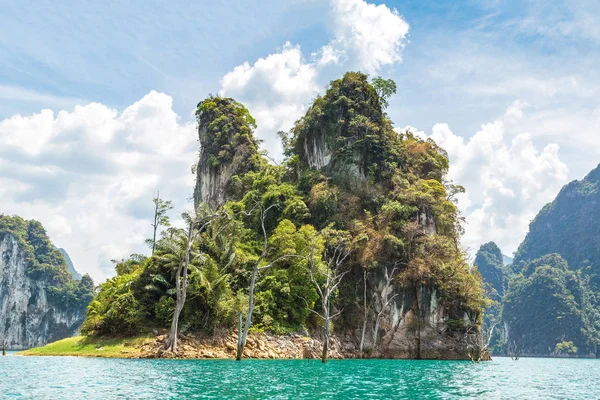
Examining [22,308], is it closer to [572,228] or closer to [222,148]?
[222,148]

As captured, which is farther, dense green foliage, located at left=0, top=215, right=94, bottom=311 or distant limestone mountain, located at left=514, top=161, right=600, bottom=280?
distant limestone mountain, located at left=514, top=161, right=600, bottom=280

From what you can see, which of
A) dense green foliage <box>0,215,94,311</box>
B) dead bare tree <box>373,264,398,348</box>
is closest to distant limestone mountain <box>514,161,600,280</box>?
dead bare tree <box>373,264,398,348</box>

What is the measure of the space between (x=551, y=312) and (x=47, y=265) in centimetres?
12724

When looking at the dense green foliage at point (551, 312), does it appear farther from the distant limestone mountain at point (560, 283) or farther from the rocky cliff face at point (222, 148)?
the rocky cliff face at point (222, 148)

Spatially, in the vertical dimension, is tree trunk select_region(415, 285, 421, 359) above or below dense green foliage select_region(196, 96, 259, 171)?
below

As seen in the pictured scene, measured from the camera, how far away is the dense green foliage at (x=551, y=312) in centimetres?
11462

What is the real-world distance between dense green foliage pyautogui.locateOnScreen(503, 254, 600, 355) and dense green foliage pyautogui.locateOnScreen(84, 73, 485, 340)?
78.3m

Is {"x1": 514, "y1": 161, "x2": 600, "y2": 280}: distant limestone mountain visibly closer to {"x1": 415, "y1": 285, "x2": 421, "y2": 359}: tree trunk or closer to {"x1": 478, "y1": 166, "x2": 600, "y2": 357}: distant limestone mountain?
{"x1": 478, "y1": 166, "x2": 600, "y2": 357}: distant limestone mountain

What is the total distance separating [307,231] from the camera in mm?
46594

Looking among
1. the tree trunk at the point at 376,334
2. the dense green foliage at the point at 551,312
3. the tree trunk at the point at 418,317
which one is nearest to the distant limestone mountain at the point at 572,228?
the dense green foliage at the point at 551,312

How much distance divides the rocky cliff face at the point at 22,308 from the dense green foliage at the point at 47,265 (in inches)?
41.4

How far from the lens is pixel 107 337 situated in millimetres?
34656

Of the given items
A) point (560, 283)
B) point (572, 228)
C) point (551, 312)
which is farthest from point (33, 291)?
point (572, 228)

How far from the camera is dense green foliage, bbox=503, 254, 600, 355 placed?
376 ft
